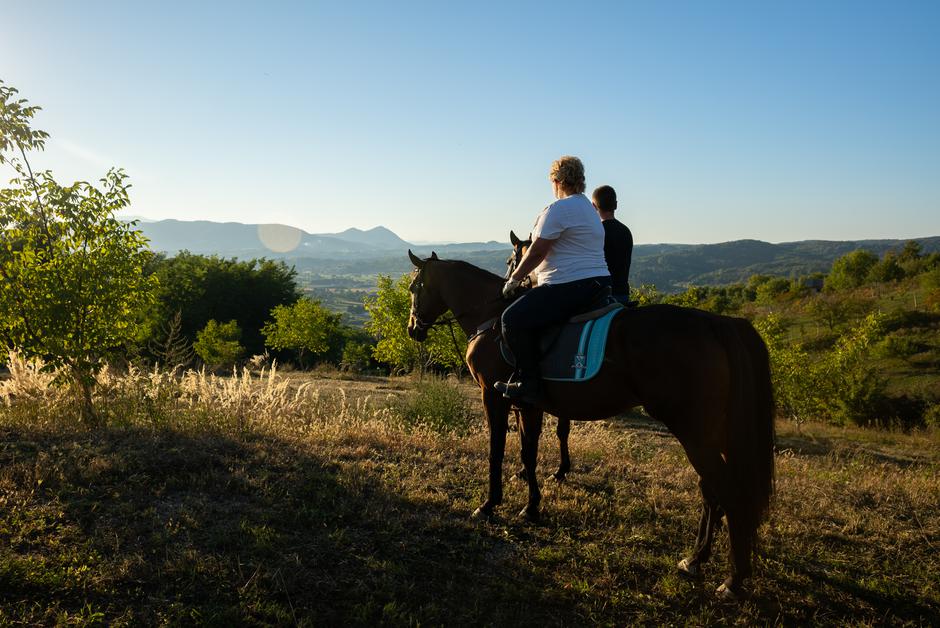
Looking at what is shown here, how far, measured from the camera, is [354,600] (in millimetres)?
3988

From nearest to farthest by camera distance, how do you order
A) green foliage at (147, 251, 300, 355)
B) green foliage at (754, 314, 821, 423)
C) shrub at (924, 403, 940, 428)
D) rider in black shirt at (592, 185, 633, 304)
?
rider in black shirt at (592, 185, 633, 304) < green foliage at (754, 314, 821, 423) < shrub at (924, 403, 940, 428) < green foliage at (147, 251, 300, 355)

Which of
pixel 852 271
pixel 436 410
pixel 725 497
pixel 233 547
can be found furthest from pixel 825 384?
pixel 852 271

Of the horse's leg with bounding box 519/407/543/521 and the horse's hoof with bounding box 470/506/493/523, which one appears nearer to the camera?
the horse's hoof with bounding box 470/506/493/523

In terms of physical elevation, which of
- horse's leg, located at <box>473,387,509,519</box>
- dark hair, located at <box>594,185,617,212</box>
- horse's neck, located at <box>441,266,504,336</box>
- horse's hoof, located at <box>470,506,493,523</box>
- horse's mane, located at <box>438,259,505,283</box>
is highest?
dark hair, located at <box>594,185,617,212</box>

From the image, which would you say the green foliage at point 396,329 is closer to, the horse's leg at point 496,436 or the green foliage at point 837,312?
the horse's leg at point 496,436

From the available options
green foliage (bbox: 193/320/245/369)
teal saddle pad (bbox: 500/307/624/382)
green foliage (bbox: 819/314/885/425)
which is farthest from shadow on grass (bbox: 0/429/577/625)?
green foliage (bbox: 819/314/885/425)

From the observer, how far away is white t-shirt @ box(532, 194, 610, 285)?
5.01 meters

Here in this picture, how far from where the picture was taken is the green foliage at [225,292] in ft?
183

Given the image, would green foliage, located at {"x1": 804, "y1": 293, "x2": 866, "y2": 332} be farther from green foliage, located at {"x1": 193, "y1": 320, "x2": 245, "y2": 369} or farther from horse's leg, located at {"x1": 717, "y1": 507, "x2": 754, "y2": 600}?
horse's leg, located at {"x1": 717, "y1": 507, "x2": 754, "y2": 600}

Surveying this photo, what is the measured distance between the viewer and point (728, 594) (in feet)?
14.4

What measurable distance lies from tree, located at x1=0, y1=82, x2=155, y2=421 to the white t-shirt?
6.66 metres

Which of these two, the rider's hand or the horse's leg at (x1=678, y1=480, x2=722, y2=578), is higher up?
the rider's hand

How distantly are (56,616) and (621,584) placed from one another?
401cm

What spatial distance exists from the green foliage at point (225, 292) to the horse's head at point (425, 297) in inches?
2050
